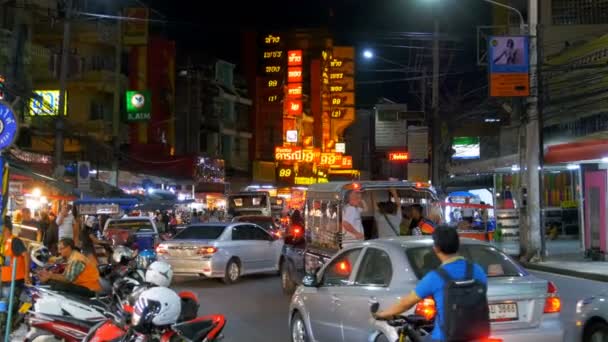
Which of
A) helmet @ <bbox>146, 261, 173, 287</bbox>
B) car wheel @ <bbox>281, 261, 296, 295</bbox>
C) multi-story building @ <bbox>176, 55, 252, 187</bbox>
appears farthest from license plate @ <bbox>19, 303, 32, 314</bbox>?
multi-story building @ <bbox>176, 55, 252, 187</bbox>

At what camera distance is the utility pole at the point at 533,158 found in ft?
73.9

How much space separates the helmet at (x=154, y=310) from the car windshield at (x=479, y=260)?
2511 mm

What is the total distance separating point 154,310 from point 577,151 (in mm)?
18155

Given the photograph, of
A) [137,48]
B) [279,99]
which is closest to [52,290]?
[137,48]

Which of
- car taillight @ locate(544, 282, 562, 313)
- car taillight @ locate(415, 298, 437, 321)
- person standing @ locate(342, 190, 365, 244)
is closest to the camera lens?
car taillight @ locate(415, 298, 437, 321)

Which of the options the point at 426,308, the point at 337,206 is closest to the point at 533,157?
the point at 337,206

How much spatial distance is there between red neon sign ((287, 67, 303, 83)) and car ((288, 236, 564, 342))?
51847mm

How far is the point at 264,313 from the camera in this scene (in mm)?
13219

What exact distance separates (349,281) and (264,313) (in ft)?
17.9

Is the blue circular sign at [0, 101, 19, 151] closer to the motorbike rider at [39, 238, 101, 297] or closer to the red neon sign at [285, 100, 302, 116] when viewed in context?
the motorbike rider at [39, 238, 101, 297]

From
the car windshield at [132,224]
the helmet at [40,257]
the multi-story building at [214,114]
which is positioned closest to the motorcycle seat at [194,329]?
the helmet at [40,257]

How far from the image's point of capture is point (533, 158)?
22641 mm

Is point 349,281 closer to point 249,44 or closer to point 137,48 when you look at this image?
point 137,48

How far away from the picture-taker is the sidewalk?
19.3 m
